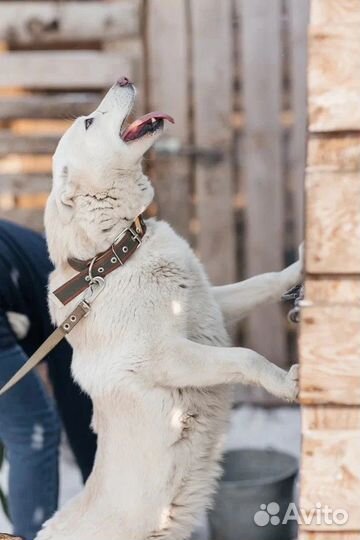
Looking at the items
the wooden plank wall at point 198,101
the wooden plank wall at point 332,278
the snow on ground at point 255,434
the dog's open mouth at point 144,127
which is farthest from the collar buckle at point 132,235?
the wooden plank wall at point 198,101

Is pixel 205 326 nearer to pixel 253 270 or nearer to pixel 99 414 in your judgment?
pixel 99 414

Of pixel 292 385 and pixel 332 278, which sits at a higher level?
pixel 332 278

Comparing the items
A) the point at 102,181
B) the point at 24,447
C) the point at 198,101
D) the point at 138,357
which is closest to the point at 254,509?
the point at 24,447

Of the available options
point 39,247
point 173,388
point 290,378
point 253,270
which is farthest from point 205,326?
point 253,270

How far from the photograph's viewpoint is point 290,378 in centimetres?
226

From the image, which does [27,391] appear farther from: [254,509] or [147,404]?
[254,509]

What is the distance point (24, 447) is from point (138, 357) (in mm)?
757

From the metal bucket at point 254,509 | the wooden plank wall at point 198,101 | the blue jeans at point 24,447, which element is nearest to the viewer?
the blue jeans at point 24,447

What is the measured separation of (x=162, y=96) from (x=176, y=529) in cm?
296

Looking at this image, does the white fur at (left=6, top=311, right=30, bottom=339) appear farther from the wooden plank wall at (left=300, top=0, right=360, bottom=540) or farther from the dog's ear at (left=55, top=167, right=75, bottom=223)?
the wooden plank wall at (left=300, top=0, right=360, bottom=540)

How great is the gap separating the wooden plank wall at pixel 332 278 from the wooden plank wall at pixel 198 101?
3155mm

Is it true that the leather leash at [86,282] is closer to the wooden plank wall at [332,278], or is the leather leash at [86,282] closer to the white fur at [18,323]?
the white fur at [18,323]

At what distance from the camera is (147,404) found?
246 cm

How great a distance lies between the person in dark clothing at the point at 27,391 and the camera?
2922mm
